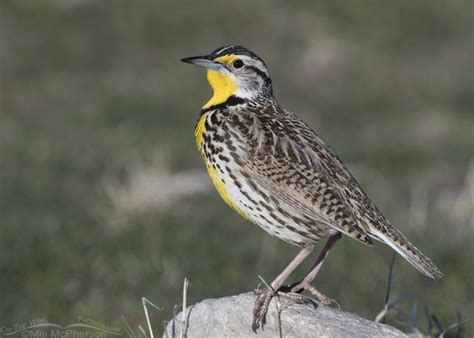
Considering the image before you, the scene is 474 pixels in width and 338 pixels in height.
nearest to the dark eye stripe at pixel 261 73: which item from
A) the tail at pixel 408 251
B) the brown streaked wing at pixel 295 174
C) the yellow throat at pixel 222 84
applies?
the yellow throat at pixel 222 84

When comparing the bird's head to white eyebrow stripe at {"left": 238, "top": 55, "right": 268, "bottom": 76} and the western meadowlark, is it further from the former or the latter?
the western meadowlark

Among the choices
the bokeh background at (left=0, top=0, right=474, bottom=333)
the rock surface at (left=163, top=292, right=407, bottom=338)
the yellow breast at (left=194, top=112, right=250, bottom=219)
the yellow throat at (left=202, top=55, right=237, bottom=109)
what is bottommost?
the bokeh background at (left=0, top=0, right=474, bottom=333)

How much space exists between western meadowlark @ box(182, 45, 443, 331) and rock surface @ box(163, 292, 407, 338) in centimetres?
8

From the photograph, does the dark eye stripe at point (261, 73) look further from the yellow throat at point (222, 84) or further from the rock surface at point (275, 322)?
the rock surface at point (275, 322)

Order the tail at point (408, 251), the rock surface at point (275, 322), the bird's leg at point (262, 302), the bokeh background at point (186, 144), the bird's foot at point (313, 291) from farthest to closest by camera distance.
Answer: the bokeh background at point (186, 144), the bird's foot at point (313, 291), the tail at point (408, 251), the bird's leg at point (262, 302), the rock surface at point (275, 322)

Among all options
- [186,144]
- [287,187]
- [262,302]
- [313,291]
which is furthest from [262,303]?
[186,144]

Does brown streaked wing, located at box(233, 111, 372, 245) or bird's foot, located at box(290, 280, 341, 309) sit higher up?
brown streaked wing, located at box(233, 111, 372, 245)

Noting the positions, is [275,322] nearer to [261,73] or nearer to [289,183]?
[289,183]

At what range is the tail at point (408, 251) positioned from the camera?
17.6ft

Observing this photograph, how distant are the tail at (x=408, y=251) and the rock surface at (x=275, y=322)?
42 cm

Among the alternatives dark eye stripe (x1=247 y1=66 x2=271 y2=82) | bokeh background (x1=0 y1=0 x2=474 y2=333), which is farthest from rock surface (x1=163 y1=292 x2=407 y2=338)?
bokeh background (x1=0 y1=0 x2=474 y2=333)

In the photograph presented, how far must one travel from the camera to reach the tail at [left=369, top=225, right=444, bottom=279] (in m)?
5.38

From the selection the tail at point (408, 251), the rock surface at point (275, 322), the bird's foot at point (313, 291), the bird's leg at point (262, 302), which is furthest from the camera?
the bird's foot at point (313, 291)

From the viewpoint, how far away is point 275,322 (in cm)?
518
